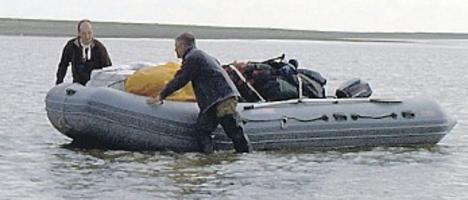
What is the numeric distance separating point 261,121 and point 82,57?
2001 mm

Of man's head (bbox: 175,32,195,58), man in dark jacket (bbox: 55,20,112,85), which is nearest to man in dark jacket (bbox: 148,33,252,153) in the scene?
man's head (bbox: 175,32,195,58)

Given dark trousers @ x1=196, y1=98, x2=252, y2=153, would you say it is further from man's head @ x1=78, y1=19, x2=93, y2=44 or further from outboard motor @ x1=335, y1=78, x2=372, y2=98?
outboard motor @ x1=335, y1=78, x2=372, y2=98

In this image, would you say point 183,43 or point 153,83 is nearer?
point 183,43

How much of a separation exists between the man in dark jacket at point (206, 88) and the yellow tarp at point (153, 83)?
28cm

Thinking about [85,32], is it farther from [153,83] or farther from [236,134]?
[236,134]

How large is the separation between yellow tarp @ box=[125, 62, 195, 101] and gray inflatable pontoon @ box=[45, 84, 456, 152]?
0.17 m

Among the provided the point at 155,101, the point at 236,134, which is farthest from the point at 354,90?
the point at 155,101

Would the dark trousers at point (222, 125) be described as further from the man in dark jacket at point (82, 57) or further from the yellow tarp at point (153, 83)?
the man in dark jacket at point (82, 57)

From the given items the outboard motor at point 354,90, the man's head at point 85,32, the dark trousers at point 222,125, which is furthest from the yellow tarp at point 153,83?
the outboard motor at point 354,90

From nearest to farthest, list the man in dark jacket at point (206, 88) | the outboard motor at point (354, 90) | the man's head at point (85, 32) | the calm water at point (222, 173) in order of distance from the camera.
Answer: the calm water at point (222, 173)
the man in dark jacket at point (206, 88)
the man's head at point (85, 32)
the outboard motor at point (354, 90)

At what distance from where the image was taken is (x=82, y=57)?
12.9 meters

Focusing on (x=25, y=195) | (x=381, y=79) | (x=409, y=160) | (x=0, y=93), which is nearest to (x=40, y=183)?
(x=25, y=195)

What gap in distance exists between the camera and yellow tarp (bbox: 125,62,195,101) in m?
12.5

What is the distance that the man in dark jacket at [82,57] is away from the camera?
42.2 ft
